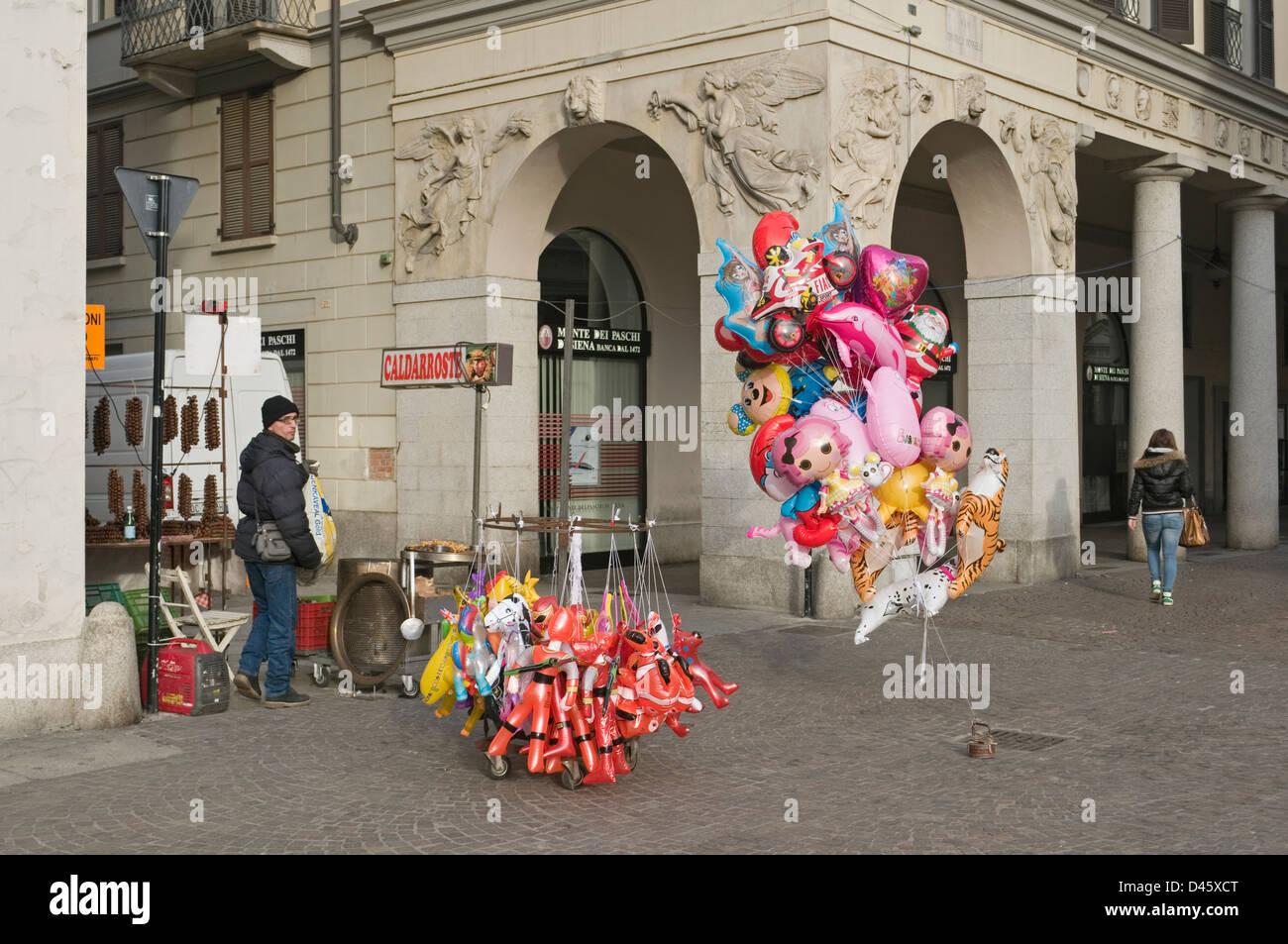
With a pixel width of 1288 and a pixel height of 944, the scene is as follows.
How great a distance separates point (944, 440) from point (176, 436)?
9.14 meters

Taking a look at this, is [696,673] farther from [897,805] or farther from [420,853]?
[420,853]

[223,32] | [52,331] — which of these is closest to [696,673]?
[52,331]

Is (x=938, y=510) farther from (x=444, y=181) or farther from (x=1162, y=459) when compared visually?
(x=444, y=181)

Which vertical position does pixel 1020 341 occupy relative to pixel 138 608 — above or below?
above

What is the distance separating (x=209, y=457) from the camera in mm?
15266

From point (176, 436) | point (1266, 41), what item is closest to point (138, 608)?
point (176, 436)

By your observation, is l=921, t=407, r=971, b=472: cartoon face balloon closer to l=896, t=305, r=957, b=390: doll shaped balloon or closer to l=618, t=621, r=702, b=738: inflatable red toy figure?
l=896, t=305, r=957, b=390: doll shaped balloon

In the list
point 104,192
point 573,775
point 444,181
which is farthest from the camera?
point 104,192

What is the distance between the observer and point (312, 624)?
10680 mm

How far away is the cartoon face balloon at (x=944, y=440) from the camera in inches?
316

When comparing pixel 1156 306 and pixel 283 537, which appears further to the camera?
pixel 1156 306

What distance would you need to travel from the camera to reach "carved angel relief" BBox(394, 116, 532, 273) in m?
16.4

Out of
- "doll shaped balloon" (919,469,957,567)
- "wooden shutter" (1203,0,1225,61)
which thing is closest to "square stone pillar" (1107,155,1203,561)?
"wooden shutter" (1203,0,1225,61)

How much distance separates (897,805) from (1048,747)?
1.69 meters
